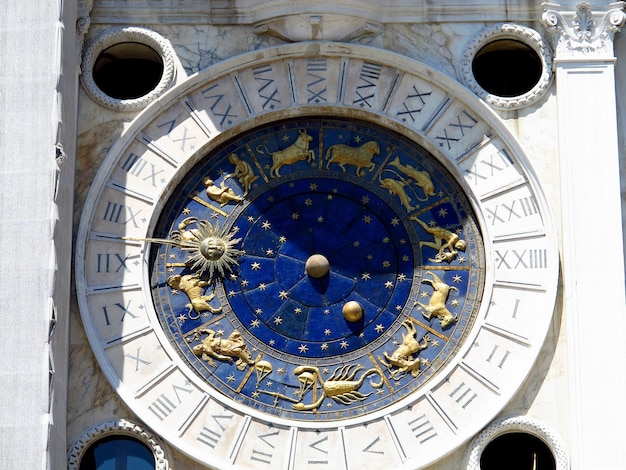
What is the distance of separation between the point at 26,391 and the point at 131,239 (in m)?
1.85

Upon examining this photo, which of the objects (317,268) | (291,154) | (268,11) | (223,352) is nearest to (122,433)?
(223,352)

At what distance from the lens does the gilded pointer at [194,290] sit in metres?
16.0

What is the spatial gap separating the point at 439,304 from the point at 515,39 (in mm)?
2386

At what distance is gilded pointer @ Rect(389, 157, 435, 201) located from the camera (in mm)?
16219

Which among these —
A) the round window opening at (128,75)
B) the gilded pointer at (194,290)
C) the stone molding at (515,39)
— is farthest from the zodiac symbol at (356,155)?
the round window opening at (128,75)

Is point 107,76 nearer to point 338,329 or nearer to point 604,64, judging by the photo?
point 338,329

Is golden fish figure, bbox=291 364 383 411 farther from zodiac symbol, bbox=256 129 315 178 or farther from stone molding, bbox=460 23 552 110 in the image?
stone molding, bbox=460 23 552 110

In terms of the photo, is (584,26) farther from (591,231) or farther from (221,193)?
(221,193)

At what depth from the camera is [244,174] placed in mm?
16297

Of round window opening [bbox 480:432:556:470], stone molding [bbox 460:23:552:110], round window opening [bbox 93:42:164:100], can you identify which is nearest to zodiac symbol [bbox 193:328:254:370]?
round window opening [bbox 480:432:556:470]

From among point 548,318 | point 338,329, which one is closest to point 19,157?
point 338,329

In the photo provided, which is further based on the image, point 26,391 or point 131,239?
point 131,239

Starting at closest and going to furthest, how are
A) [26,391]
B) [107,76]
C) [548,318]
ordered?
[26,391]
[548,318]
[107,76]

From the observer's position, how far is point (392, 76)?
645 inches
